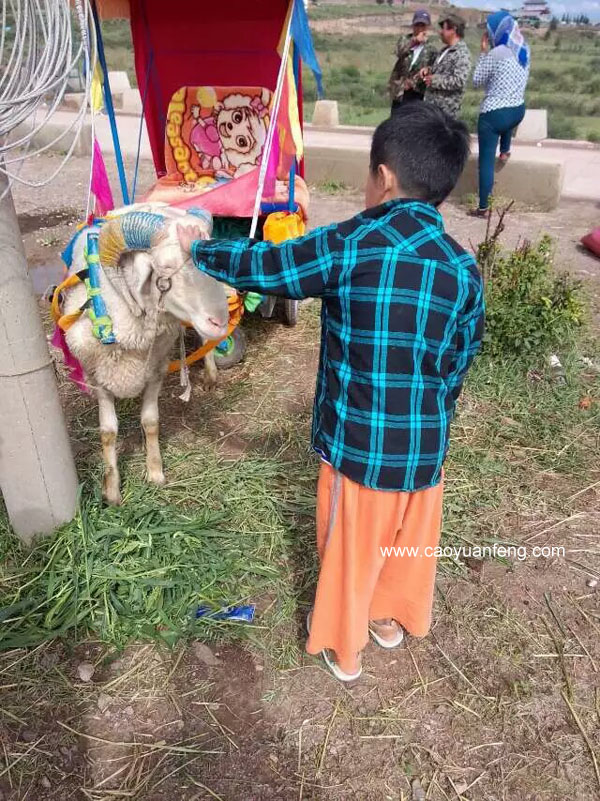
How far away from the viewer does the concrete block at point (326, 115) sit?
12.3 metres

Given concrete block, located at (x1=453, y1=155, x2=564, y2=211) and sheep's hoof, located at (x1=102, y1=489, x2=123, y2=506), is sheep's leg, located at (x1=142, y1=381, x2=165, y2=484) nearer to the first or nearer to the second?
sheep's hoof, located at (x1=102, y1=489, x2=123, y2=506)

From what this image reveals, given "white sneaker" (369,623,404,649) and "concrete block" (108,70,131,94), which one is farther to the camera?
"concrete block" (108,70,131,94)

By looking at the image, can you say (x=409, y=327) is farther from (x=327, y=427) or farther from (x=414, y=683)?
(x=414, y=683)

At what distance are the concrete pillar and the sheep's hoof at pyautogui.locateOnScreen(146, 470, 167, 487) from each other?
0.60 meters

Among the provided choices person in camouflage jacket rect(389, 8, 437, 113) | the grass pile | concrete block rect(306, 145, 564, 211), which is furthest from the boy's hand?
concrete block rect(306, 145, 564, 211)

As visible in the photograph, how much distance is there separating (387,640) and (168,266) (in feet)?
5.46

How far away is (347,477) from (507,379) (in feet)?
8.84

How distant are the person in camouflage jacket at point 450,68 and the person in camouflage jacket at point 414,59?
0.21 m

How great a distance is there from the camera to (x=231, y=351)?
14.9 ft

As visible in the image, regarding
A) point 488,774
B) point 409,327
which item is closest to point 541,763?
point 488,774

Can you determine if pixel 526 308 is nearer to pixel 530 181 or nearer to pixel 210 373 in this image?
pixel 210 373

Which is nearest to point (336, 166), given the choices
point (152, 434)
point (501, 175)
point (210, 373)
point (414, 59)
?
point (414, 59)

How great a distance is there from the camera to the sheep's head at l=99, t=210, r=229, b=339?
229 cm

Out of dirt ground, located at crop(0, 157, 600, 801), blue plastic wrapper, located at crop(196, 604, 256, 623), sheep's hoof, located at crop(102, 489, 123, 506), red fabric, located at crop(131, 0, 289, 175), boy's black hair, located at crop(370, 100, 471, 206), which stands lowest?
dirt ground, located at crop(0, 157, 600, 801)
